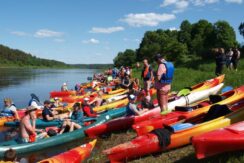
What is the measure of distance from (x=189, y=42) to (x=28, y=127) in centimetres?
5241

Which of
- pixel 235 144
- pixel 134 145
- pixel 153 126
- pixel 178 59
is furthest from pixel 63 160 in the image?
pixel 178 59

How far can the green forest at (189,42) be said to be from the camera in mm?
39719

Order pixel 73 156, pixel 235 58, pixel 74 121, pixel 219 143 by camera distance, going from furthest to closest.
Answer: pixel 235 58, pixel 74 121, pixel 73 156, pixel 219 143

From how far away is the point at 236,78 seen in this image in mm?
13797

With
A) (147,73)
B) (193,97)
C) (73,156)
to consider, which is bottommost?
(73,156)

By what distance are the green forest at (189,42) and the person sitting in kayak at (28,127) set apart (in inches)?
330

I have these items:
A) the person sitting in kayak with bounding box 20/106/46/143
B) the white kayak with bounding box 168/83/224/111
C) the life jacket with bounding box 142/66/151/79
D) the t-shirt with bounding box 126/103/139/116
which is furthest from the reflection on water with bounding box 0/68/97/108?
the white kayak with bounding box 168/83/224/111

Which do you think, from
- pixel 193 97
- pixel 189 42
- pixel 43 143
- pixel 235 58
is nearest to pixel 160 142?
pixel 43 143

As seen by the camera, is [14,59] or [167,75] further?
[14,59]

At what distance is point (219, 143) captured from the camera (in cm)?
509

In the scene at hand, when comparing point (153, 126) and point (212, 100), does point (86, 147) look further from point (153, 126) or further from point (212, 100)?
point (212, 100)

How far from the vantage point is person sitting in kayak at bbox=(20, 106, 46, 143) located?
329 inches

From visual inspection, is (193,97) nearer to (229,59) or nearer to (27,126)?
(27,126)

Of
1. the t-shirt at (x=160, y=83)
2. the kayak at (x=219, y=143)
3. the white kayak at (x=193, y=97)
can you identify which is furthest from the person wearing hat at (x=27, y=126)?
the kayak at (x=219, y=143)
